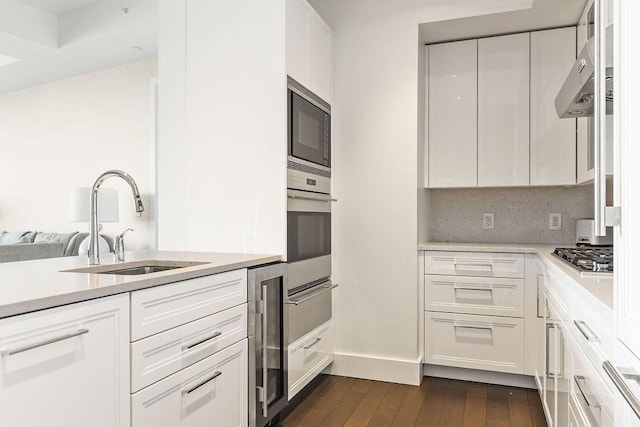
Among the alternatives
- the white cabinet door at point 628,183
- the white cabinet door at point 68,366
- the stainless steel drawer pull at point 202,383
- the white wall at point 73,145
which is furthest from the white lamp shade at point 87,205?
the white cabinet door at point 628,183

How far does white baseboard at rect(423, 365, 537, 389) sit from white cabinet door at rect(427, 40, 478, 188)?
126 cm

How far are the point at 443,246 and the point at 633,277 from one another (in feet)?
7.53

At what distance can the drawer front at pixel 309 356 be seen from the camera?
2.50m

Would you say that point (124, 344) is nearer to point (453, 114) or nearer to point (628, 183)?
point (628, 183)

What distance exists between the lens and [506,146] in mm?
3254

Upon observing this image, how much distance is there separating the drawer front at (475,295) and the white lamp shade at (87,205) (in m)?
2.64

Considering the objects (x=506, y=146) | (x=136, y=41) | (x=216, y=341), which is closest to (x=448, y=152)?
(x=506, y=146)

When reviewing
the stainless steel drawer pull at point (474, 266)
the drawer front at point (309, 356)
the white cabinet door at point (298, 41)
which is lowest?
the drawer front at point (309, 356)

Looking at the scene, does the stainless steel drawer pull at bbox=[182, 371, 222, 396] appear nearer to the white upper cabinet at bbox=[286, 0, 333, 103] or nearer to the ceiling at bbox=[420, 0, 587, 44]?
the white upper cabinet at bbox=[286, 0, 333, 103]

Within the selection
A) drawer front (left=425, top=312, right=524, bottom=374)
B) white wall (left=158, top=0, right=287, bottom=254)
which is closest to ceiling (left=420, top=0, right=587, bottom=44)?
white wall (left=158, top=0, right=287, bottom=254)

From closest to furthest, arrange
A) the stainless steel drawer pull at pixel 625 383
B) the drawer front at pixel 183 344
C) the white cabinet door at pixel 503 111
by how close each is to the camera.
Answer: the stainless steel drawer pull at pixel 625 383 < the drawer front at pixel 183 344 < the white cabinet door at pixel 503 111

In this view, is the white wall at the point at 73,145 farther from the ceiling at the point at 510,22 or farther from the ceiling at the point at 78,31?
the ceiling at the point at 510,22

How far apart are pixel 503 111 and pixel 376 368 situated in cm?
195

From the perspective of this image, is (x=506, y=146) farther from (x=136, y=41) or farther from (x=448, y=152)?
(x=136, y=41)
